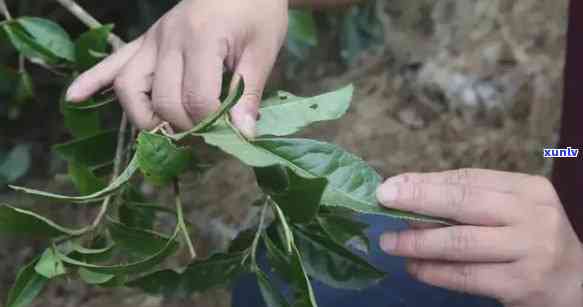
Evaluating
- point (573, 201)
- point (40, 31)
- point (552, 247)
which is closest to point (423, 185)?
point (552, 247)

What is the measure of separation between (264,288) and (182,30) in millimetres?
242

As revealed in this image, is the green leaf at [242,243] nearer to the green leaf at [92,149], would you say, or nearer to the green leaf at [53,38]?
the green leaf at [92,149]

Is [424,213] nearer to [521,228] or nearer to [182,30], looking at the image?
[521,228]

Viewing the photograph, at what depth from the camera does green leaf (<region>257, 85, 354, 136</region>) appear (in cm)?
64

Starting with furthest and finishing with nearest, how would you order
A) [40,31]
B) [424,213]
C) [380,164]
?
[380,164] → [40,31] → [424,213]

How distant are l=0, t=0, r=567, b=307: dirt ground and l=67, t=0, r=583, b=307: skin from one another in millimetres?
904

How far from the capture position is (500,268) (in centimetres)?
64

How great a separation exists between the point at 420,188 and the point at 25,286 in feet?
1.08

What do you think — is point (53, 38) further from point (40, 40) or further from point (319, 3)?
point (319, 3)

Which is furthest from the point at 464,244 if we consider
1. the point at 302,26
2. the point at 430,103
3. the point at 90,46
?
the point at 430,103

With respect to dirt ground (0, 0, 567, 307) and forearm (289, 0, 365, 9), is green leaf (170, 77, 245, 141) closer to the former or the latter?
forearm (289, 0, 365, 9)

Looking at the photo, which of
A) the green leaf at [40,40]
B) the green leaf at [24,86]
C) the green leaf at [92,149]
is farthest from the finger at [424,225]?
the green leaf at [24,86]

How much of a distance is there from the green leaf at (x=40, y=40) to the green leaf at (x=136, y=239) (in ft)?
1.06

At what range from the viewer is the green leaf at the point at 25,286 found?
0.64 meters
